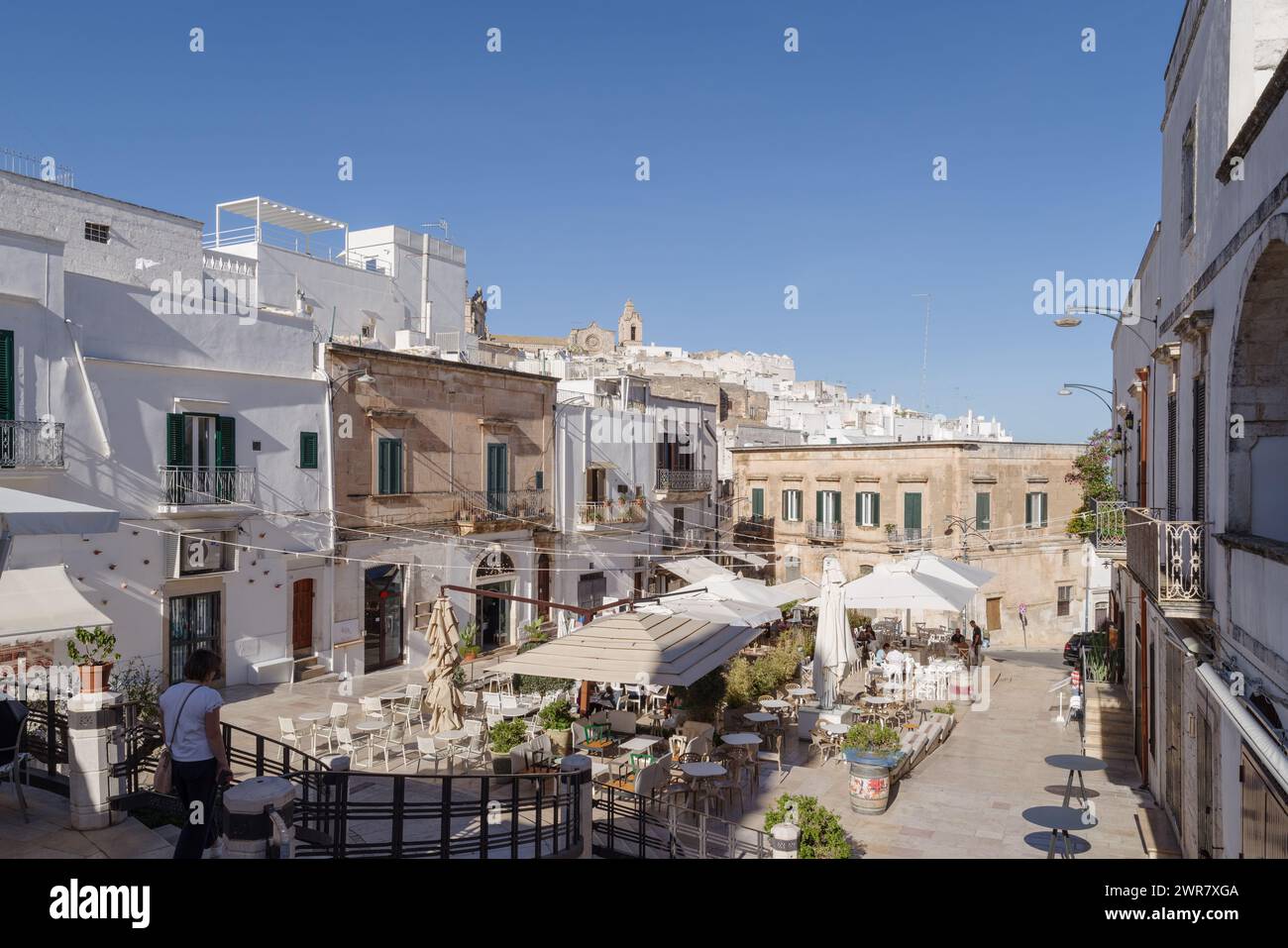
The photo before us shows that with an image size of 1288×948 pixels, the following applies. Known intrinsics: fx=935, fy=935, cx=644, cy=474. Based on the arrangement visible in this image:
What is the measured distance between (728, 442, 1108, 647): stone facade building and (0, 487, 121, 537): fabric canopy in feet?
103

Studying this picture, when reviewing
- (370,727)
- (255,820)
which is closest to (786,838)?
(255,820)

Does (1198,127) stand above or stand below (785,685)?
above

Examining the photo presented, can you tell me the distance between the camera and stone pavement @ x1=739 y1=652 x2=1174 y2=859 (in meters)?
11.6

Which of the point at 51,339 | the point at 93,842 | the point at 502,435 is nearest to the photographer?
the point at 93,842

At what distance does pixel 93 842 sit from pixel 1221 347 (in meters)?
10.7

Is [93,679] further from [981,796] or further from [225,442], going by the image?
[225,442]

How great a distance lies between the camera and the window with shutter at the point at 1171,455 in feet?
39.2

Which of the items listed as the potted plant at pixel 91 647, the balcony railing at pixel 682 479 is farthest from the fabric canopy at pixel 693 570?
the potted plant at pixel 91 647

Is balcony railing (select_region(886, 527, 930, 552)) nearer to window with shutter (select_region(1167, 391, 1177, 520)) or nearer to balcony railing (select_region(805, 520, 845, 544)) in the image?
balcony railing (select_region(805, 520, 845, 544))

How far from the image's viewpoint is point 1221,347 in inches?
337

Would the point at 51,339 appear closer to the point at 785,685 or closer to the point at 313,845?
the point at 313,845

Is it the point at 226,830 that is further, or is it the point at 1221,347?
the point at 1221,347

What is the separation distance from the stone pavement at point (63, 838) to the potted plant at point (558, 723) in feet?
22.1
